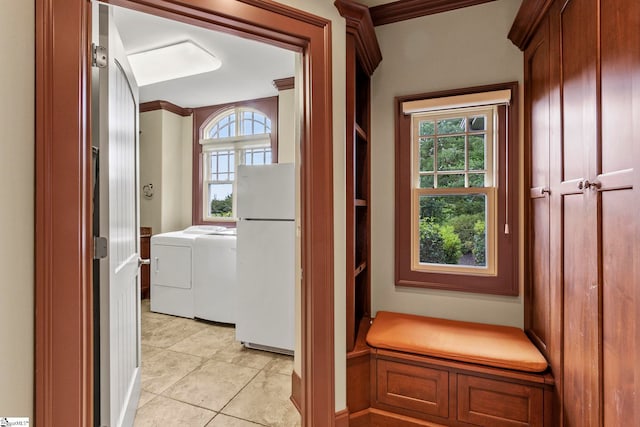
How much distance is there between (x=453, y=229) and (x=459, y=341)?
2.66 feet

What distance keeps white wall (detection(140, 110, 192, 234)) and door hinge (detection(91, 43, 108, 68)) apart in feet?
10.4

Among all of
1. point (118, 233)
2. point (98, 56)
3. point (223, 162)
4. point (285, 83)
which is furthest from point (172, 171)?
point (98, 56)

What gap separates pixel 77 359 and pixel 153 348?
1986 millimetres

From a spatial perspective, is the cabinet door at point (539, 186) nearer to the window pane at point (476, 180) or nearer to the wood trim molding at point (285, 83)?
the window pane at point (476, 180)

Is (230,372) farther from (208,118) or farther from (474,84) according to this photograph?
(208,118)

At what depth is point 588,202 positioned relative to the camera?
118cm

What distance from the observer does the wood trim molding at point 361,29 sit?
1618 mm

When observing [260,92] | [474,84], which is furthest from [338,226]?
[260,92]

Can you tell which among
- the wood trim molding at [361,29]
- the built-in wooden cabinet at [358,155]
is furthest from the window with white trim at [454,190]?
the wood trim molding at [361,29]

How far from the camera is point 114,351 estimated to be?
1352 millimetres

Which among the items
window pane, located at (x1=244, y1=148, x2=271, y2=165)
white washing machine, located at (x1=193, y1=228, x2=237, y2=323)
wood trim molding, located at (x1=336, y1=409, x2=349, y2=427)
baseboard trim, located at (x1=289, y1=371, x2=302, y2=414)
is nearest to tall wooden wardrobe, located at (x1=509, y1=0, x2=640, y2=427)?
wood trim molding, located at (x1=336, y1=409, x2=349, y2=427)

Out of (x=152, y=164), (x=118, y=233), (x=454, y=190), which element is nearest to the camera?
(x=118, y=233)

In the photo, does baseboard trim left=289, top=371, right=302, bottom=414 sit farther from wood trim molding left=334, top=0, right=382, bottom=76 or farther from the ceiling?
the ceiling

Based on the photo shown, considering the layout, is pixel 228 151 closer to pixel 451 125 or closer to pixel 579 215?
pixel 451 125
